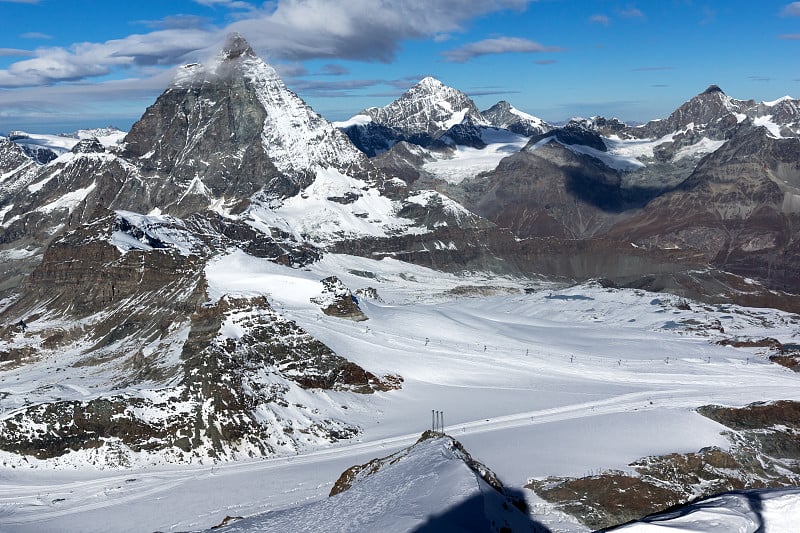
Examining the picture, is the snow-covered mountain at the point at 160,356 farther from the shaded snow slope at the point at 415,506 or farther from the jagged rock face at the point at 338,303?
the shaded snow slope at the point at 415,506

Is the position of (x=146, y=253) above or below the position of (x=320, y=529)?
above

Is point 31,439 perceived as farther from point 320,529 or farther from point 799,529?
point 799,529

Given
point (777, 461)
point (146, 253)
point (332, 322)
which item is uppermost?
point (146, 253)

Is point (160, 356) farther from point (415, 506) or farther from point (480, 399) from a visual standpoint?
point (415, 506)

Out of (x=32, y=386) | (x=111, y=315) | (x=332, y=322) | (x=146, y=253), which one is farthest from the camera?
(x=146, y=253)

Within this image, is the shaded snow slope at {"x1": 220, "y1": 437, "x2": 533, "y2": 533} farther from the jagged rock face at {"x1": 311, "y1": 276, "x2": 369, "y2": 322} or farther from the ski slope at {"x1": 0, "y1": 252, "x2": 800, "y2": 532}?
the jagged rock face at {"x1": 311, "y1": 276, "x2": 369, "y2": 322}

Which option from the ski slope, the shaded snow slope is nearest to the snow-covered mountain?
the ski slope

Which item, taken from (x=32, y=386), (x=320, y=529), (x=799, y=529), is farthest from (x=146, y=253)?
(x=799, y=529)

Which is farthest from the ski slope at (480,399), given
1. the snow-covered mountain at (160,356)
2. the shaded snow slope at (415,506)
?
the shaded snow slope at (415,506)

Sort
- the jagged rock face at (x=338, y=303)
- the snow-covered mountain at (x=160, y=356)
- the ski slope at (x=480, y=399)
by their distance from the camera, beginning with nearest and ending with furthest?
the ski slope at (x=480, y=399) < the snow-covered mountain at (x=160, y=356) < the jagged rock face at (x=338, y=303)
